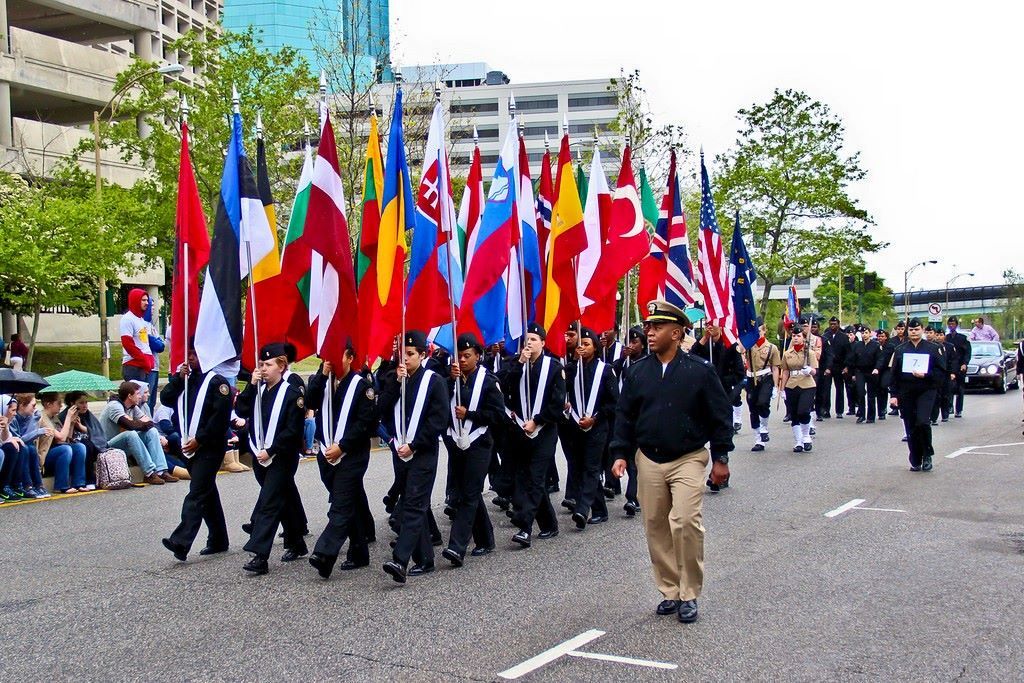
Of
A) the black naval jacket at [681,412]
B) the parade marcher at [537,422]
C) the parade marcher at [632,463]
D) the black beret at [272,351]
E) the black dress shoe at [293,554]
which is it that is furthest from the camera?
the parade marcher at [632,463]

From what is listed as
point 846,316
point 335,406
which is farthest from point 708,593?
point 846,316

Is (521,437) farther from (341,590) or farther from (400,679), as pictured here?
(400,679)

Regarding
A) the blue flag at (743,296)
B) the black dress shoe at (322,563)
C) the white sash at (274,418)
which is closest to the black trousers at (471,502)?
the black dress shoe at (322,563)

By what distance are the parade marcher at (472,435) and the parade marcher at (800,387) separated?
846 cm

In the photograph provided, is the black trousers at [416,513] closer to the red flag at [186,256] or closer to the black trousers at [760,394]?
the red flag at [186,256]

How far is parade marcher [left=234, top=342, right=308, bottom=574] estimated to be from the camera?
27.9ft

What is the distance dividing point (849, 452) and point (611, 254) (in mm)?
6564

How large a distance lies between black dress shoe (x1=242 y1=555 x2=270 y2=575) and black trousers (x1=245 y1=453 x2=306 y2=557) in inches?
2.5

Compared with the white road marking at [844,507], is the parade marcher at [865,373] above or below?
above

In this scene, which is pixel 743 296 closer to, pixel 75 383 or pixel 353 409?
pixel 353 409

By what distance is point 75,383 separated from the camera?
534 inches

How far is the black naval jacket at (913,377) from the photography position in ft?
46.9

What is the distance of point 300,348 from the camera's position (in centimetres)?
953

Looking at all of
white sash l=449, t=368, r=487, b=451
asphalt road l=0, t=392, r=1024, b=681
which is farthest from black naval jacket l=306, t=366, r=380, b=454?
asphalt road l=0, t=392, r=1024, b=681
